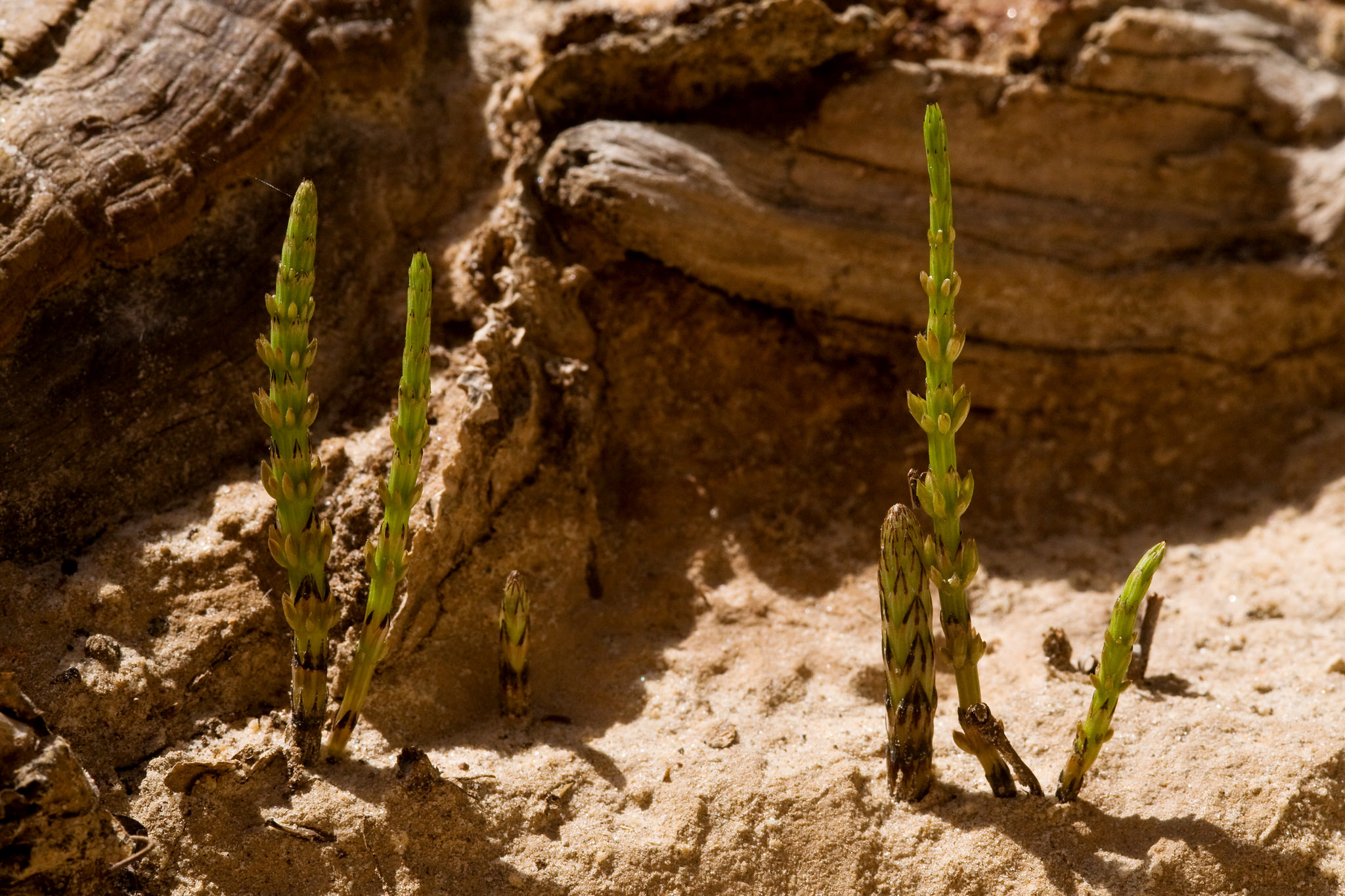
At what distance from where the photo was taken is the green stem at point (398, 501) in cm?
219

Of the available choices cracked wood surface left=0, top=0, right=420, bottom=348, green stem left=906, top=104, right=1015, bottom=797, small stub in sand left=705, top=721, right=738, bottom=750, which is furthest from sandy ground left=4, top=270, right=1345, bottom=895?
cracked wood surface left=0, top=0, right=420, bottom=348

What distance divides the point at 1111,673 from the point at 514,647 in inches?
51.8

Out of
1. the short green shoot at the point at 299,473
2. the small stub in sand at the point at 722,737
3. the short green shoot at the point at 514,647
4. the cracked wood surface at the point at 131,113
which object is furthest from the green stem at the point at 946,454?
the cracked wood surface at the point at 131,113

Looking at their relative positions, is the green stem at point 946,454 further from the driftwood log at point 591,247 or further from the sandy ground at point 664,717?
the driftwood log at point 591,247

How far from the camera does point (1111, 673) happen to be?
7.25 ft

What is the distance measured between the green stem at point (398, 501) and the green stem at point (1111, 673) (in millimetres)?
1465

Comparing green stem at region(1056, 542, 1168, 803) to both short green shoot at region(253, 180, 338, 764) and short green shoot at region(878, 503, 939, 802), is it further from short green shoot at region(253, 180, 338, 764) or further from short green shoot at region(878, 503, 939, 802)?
short green shoot at region(253, 180, 338, 764)

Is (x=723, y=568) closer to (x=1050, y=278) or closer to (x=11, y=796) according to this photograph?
(x=1050, y=278)

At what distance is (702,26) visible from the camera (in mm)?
3250

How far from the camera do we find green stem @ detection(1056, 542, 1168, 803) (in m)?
2.18

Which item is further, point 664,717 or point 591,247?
point 591,247

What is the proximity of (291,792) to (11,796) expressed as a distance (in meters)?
0.56

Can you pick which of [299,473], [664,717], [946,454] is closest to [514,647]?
[664,717]

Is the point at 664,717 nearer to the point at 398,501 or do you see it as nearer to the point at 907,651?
the point at 907,651
